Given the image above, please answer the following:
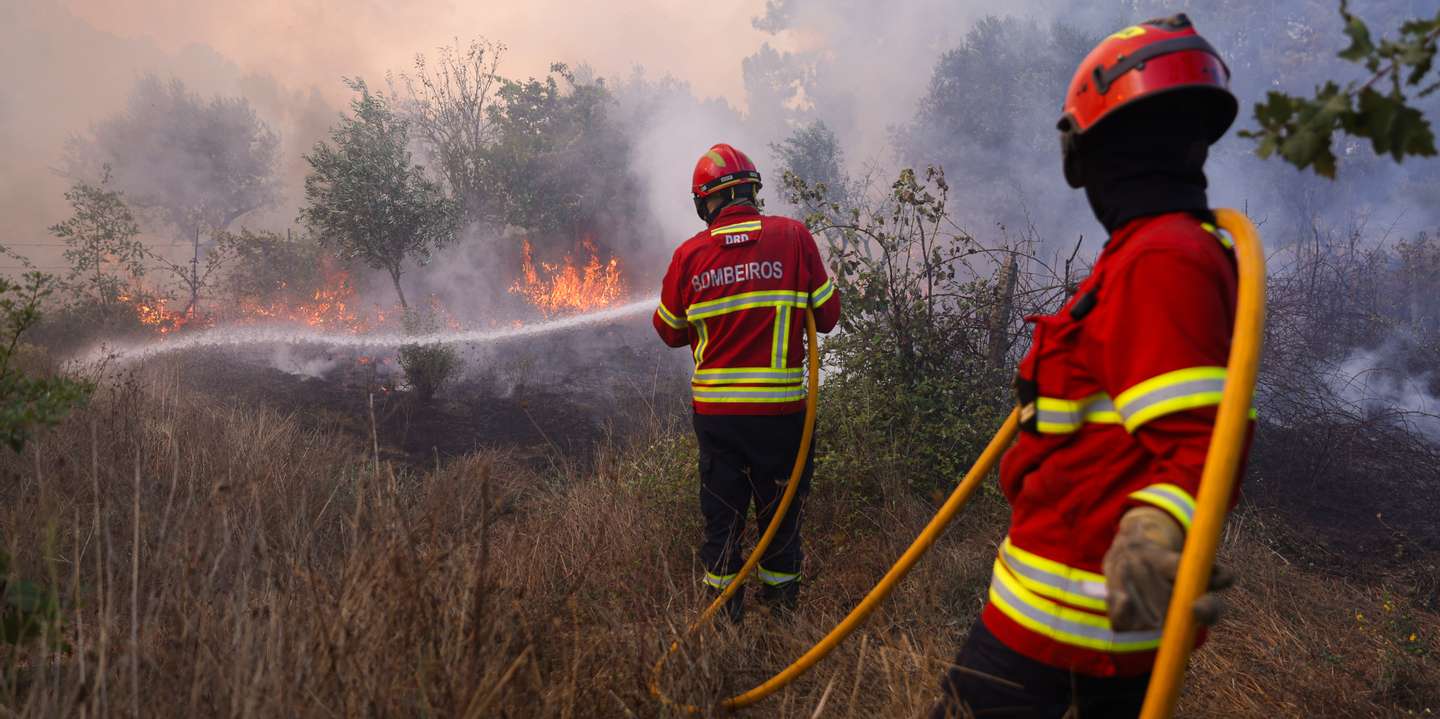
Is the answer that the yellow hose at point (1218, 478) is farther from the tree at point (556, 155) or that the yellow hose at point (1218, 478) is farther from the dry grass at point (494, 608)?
the tree at point (556, 155)

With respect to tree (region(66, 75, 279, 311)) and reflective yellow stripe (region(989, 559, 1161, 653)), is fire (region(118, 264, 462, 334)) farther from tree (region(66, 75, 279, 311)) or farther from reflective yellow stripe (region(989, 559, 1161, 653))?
reflective yellow stripe (region(989, 559, 1161, 653))

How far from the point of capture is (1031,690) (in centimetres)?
155

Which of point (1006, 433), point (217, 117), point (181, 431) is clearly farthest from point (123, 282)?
point (1006, 433)

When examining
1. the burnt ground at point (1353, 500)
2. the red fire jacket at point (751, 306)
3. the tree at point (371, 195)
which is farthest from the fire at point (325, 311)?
the burnt ground at point (1353, 500)

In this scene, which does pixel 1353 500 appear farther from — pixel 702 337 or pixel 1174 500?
pixel 1174 500

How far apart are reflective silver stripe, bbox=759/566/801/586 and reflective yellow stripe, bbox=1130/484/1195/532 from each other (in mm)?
2558

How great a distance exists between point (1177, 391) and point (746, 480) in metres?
2.61

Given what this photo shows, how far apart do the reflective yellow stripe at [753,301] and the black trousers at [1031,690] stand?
2.14 metres

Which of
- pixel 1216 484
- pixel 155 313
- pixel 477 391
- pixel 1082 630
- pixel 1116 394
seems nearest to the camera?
pixel 1216 484

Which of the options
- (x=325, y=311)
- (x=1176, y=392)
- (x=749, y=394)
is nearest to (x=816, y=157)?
(x=325, y=311)

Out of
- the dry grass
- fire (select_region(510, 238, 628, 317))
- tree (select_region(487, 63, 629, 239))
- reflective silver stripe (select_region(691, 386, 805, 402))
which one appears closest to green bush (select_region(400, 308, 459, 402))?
the dry grass

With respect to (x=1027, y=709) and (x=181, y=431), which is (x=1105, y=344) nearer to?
(x=1027, y=709)

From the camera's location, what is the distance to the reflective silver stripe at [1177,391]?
123 centimetres

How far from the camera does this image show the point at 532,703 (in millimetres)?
2277
